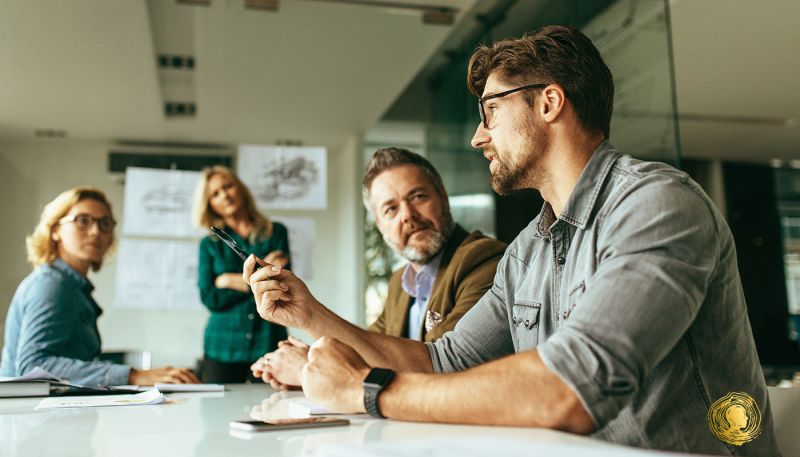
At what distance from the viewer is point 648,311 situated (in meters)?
0.93

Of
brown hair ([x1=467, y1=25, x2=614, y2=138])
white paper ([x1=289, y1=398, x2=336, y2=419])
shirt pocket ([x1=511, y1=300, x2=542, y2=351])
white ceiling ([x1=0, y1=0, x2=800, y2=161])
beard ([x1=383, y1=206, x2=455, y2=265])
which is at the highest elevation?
white ceiling ([x1=0, y1=0, x2=800, y2=161])

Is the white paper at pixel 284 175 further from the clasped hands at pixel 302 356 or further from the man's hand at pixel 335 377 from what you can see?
the man's hand at pixel 335 377

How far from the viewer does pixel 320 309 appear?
1.64m

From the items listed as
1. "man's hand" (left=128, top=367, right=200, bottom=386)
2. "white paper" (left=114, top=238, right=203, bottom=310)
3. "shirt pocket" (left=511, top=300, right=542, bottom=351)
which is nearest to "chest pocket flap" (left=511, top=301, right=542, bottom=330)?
"shirt pocket" (left=511, top=300, right=542, bottom=351)

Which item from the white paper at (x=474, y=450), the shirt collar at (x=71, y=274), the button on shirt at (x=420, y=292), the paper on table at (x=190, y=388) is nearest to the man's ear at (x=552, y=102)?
the white paper at (x=474, y=450)

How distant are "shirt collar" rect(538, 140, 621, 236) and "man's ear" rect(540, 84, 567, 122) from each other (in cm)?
13

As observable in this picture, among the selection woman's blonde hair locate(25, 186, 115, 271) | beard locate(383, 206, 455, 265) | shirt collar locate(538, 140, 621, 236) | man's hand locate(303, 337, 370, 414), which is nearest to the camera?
man's hand locate(303, 337, 370, 414)

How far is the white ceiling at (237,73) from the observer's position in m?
3.40

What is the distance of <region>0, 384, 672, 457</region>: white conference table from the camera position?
855mm

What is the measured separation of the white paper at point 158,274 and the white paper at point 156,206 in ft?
0.21

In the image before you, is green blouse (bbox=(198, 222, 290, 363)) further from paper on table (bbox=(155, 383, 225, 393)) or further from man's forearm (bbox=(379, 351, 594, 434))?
man's forearm (bbox=(379, 351, 594, 434))

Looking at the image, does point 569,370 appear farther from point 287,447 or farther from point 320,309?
point 320,309

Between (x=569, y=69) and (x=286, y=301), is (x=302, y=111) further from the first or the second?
(x=569, y=69)

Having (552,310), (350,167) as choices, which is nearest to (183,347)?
(350,167)
